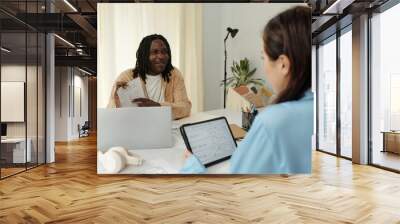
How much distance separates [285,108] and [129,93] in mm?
1855

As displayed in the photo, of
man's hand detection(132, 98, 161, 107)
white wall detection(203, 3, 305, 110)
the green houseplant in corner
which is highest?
white wall detection(203, 3, 305, 110)

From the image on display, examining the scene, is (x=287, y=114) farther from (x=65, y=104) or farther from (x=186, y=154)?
(x=65, y=104)

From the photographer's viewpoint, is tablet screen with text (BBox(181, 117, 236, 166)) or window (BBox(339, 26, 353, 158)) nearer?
tablet screen with text (BBox(181, 117, 236, 166))

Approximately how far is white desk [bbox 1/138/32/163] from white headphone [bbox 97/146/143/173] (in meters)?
2.23

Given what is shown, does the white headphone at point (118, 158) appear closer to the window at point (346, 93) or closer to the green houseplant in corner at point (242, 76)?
the green houseplant in corner at point (242, 76)

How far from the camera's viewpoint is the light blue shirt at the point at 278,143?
4.48 metres

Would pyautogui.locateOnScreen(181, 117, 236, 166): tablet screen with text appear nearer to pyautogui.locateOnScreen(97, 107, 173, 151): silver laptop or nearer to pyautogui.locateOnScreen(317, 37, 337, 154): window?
pyautogui.locateOnScreen(97, 107, 173, 151): silver laptop

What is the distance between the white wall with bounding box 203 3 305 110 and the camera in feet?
15.1

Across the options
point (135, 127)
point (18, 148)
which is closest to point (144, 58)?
point (135, 127)

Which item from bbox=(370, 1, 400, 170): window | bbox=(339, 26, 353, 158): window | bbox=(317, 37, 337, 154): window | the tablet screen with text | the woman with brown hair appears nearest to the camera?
the woman with brown hair

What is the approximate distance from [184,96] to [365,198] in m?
2.44

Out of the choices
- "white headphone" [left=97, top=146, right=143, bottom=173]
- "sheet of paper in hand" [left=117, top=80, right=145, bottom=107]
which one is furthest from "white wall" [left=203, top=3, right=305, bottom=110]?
"white headphone" [left=97, top=146, right=143, bottom=173]

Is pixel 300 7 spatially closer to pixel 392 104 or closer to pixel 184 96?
pixel 184 96

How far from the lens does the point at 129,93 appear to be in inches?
183
